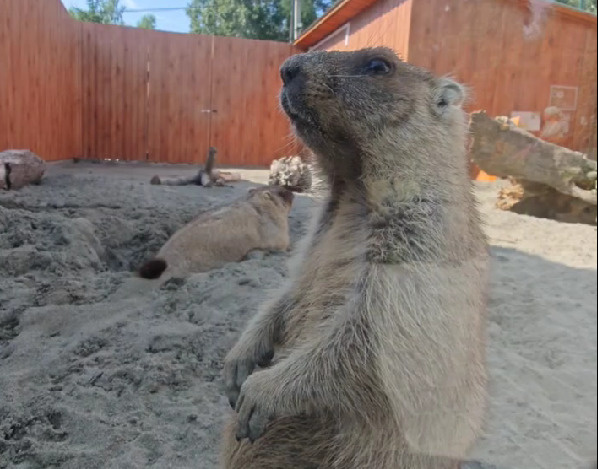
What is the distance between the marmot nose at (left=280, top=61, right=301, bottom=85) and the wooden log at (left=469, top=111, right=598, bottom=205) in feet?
1.62

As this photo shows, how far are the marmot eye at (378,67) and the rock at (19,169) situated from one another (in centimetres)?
98

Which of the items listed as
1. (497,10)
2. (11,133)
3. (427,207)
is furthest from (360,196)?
(11,133)

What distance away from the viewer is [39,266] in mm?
1760

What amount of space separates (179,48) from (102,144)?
37 centimetres

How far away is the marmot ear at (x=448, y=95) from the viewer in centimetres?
147

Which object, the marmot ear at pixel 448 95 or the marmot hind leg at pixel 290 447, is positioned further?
the marmot ear at pixel 448 95

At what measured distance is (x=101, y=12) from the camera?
136 cm

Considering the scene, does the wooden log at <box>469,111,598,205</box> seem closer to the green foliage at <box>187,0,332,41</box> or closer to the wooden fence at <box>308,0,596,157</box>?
the wooden fence at <box>308,0,596,157</box>

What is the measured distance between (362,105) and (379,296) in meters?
0.51

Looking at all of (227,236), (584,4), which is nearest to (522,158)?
(584,4)

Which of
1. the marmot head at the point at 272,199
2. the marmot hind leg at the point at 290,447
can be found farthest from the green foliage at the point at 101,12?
the marmot head at the point at 272,199

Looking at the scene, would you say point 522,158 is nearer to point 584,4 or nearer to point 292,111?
point 292,111

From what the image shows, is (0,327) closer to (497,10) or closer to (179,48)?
(179,48)

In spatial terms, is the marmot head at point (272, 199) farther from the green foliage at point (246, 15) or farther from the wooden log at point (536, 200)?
the green foliage at point (246, 15)
